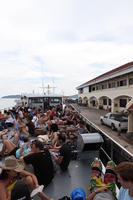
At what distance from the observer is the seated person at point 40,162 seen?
3.36 meters

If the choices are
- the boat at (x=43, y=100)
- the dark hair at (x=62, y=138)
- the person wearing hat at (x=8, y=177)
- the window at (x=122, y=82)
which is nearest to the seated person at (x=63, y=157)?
the dark hair at (x=62, y=138)

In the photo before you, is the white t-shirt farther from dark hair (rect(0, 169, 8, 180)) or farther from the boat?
the boat

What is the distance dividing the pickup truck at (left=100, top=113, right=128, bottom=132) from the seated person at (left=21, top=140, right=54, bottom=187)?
10869 millimetres

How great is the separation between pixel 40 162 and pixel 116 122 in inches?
469

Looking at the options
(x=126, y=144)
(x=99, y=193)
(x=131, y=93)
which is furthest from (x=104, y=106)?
(x=99, y=193)

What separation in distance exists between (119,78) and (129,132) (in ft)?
44.6

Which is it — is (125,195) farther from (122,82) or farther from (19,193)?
(122,82)

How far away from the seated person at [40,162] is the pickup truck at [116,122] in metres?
10.9

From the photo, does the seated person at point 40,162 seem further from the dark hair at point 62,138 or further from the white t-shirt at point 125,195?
the dark hair at point 62,138

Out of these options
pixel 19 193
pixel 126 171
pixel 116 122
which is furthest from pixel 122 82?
pixel 126 171

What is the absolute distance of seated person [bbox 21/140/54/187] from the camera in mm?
3357

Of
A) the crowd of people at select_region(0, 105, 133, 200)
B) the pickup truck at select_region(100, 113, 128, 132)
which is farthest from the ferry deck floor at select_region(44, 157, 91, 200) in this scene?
the pickup truck at select_region(100, 113, 128, 132)

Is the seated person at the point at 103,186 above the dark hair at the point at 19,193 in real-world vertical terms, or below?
below

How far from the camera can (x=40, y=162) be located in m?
3.38
